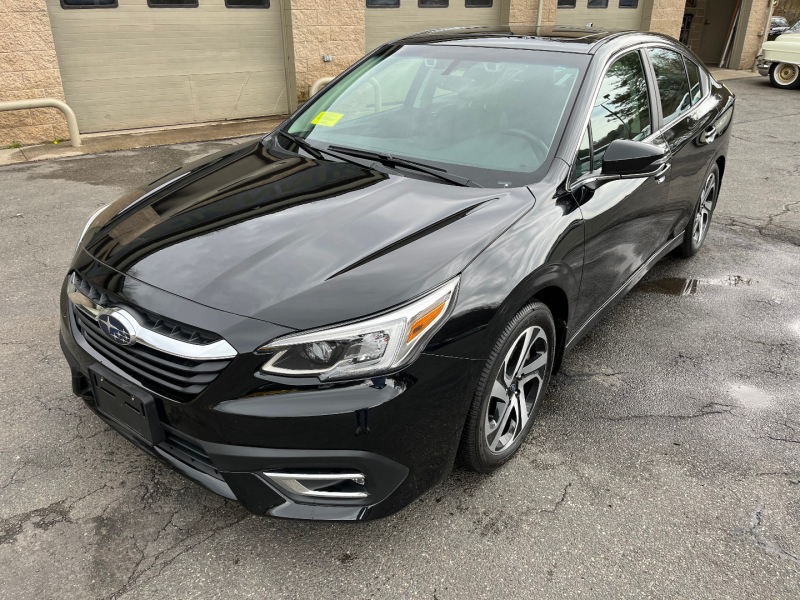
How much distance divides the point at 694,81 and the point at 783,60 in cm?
1244

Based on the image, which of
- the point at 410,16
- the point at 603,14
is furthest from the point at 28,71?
the point at 603,14

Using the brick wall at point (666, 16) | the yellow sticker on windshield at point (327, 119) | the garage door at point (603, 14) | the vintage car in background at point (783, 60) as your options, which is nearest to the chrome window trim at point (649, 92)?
the yellow sticker on windshield at point (327, 119)

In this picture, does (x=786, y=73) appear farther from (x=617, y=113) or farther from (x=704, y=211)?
(x=617, y=113)

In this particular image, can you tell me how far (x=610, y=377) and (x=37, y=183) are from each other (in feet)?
19.6

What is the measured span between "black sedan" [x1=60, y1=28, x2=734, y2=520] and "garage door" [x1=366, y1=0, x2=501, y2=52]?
810cm

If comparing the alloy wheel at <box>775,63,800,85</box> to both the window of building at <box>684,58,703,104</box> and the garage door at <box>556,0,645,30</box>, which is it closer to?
the garage door at <box>556,0,645,30</box>

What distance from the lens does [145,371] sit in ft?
7.09

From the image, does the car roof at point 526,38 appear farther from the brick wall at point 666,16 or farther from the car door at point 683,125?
Answer: the brick wall at point 666,16

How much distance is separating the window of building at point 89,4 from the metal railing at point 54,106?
1243 millimetres

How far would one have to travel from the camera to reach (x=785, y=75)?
14.8 meters

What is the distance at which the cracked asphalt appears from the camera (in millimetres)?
Result: 2244

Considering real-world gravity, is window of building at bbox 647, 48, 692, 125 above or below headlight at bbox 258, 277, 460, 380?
above

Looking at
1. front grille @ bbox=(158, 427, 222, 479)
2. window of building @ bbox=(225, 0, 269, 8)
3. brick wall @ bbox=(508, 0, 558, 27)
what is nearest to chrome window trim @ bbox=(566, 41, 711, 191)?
front grille @ bbox=(158, 427, 222, 479)

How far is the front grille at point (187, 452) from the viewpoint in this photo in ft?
7.06
